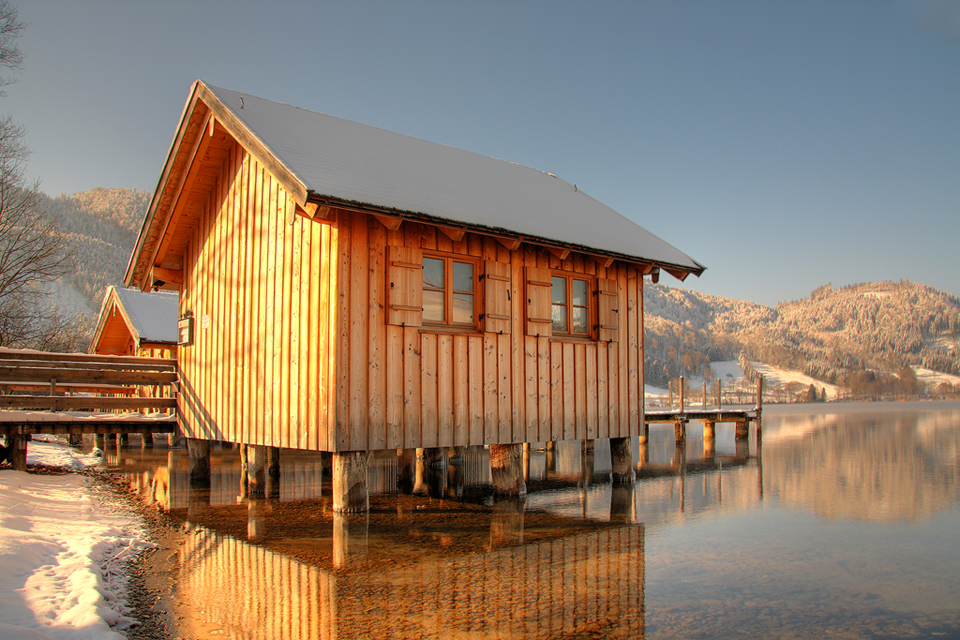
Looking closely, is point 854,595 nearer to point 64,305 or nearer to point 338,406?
point 338,406

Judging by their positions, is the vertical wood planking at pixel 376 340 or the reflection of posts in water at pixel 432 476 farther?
the reflection of posts in water at pixel 432 476

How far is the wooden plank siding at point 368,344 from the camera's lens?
29.4 ft

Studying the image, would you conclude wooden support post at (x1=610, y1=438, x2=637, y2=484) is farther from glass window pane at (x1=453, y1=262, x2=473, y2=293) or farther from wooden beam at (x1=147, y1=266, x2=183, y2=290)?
wooden beam at (x1=147, y1=266, x2=183, y2=290)

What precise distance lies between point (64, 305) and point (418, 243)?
365ft

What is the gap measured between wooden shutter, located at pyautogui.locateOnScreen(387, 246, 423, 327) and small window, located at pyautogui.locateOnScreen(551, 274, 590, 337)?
9.83 ft

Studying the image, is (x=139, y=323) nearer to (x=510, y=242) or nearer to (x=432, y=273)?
(x=432, y=273)

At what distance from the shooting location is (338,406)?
28.3ft

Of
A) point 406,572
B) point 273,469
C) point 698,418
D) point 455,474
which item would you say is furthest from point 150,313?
point 698,418

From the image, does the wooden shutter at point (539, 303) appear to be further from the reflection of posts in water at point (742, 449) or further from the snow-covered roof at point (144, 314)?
the snow-covered roof at point (144, 314)

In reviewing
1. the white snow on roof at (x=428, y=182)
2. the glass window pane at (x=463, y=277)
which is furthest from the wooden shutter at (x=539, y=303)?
the glass window pane at (x=463, y=277)

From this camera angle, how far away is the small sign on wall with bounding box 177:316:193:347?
13383mm

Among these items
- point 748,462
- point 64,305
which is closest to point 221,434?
point 748,462

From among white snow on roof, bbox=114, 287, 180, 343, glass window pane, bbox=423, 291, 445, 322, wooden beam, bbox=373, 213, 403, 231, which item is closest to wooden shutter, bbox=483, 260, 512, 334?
glass window pane, bbox=423, 291, 445, 322

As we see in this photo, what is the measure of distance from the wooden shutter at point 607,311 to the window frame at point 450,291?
280 centimetres
